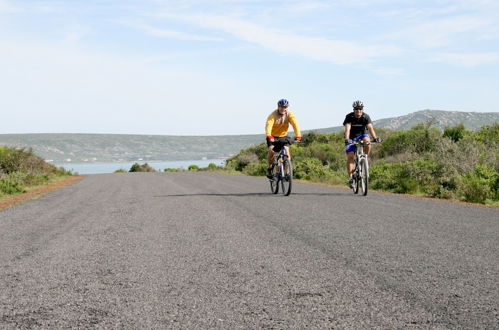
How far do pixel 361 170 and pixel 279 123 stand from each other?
2.48m

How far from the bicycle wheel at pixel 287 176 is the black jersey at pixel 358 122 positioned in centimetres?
185

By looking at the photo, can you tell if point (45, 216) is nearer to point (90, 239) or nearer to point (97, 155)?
point (90, 239)

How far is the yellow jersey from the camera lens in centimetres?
1274

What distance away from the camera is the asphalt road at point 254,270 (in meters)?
3.65

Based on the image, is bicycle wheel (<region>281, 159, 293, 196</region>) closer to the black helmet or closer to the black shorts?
the black shorts

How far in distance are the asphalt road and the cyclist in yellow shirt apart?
3.78m

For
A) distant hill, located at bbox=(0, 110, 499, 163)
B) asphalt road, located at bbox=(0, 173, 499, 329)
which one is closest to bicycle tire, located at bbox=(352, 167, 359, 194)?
asphalt road, located at bbox=(0, 173, 499, 329)

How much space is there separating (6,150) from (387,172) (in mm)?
20317

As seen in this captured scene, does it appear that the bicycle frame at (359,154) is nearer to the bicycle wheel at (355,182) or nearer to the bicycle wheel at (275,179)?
the bicycle wheel at (355,182)

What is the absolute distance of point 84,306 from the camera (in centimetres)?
396

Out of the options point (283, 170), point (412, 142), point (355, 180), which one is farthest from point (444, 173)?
point (412, 142)

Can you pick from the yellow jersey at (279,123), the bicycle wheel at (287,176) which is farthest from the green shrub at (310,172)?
the yellow jersey at (279,123)

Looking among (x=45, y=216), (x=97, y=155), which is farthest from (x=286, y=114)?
(x=97, y=155)

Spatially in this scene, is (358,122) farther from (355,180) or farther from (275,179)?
(275,179)
